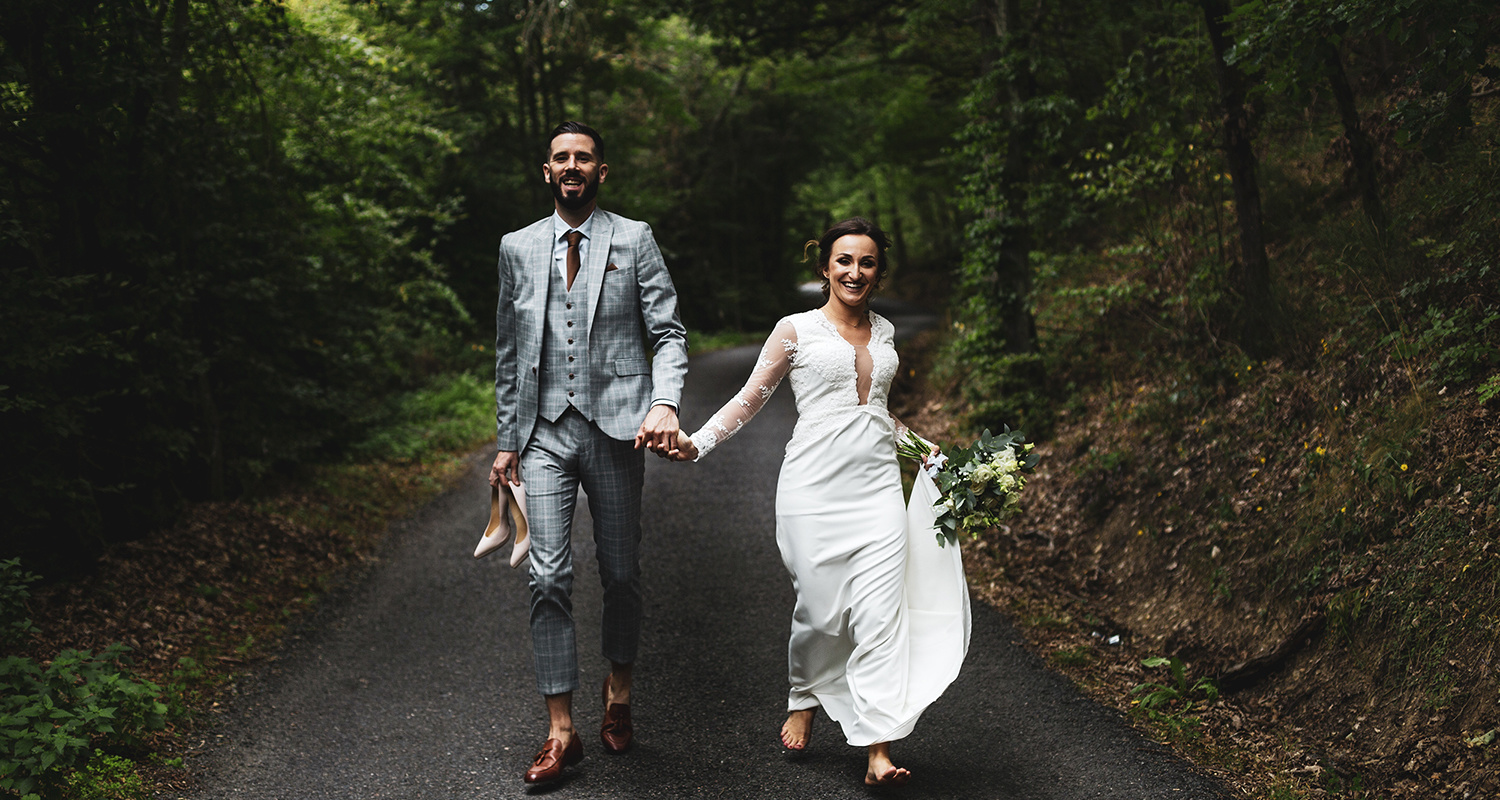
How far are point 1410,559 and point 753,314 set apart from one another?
2476 centimetres

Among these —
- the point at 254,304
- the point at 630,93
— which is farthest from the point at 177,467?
the point at 630,93

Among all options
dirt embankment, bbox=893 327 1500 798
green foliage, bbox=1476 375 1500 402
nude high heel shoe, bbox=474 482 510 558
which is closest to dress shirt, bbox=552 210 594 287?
nude high heel shoe, bbox=474 482 510 558

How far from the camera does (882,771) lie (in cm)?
348

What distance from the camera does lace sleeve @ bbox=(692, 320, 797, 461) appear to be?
389 cm

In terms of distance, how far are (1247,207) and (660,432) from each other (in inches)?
175

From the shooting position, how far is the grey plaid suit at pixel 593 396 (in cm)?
386

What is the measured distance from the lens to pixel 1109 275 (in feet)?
31.3

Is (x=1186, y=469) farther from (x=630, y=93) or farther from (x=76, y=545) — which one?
(x=630, y=93)

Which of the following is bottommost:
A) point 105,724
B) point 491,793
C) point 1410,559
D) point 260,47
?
point 491,793

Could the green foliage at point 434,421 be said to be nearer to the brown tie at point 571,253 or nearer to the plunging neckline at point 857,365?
the brown tie at point 571,253

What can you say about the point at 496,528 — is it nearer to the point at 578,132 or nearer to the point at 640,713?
the point at 640,713

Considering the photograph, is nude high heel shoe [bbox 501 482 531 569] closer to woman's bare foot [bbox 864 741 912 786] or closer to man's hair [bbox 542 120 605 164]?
man's hair [bbox 542 120 605 164]

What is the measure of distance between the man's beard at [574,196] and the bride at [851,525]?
3.19 feet

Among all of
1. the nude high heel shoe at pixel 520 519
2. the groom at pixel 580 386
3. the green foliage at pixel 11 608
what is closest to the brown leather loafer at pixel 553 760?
the groom at pixel 580 386
